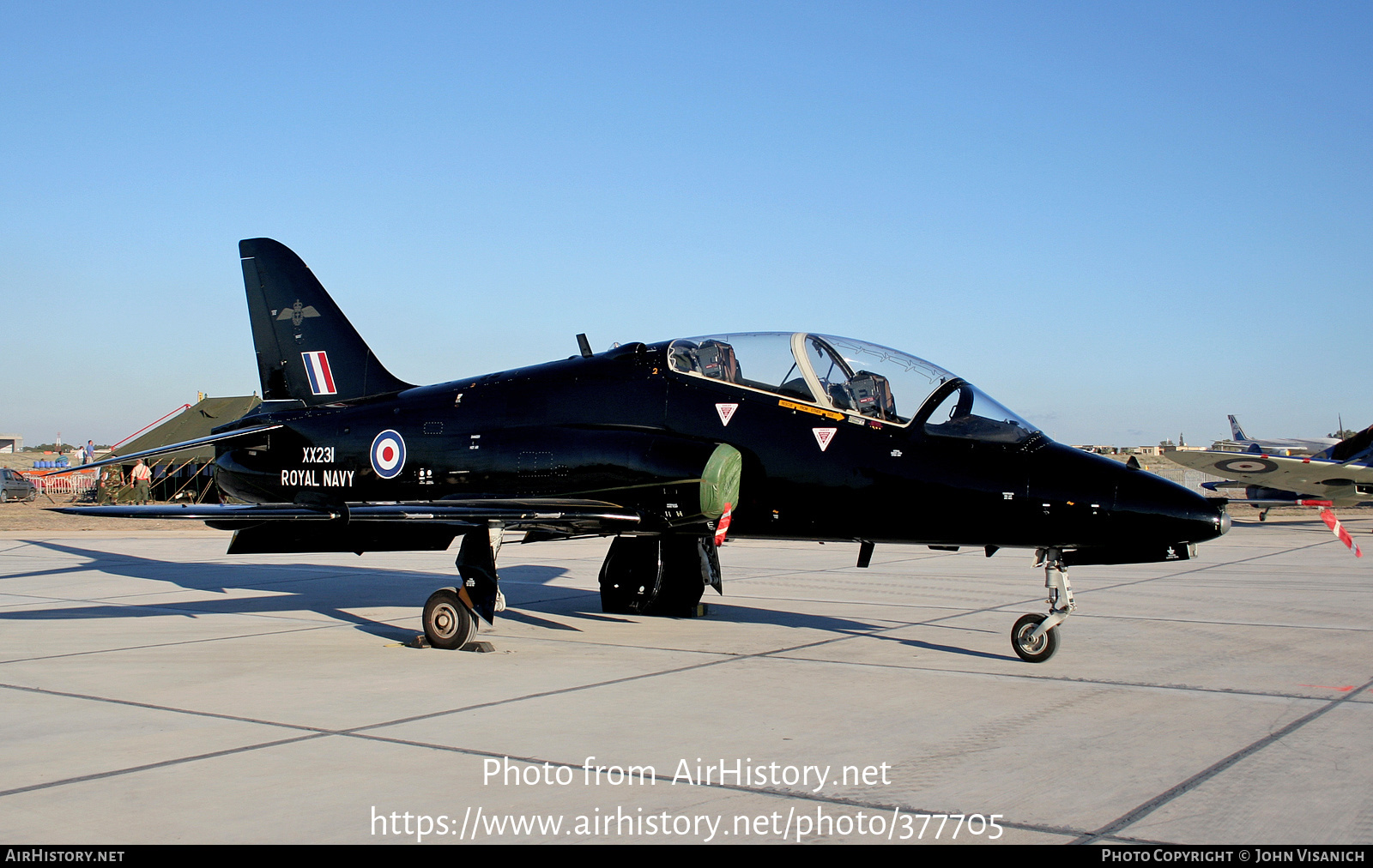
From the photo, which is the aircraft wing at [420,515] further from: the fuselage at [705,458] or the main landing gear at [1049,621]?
the main landing gear at [1049,621]

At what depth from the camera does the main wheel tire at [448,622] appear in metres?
9.30

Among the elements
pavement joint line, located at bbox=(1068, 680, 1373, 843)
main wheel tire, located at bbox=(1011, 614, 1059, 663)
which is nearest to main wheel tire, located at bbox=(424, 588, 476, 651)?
main wheel tire, located at bbox=(1011, 614, 1059, 663)

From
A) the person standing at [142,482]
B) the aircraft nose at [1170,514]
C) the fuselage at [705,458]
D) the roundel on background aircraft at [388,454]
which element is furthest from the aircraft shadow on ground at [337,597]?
the person standing at [142,482]

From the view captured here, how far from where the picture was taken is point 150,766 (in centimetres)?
542

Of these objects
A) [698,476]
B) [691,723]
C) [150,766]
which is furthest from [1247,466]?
[150,766]

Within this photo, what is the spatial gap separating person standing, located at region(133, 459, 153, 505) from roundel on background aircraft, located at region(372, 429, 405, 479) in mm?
25703

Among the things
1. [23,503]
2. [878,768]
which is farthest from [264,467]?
[23,503]

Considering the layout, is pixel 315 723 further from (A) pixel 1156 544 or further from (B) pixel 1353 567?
(B) pixel 1353 567

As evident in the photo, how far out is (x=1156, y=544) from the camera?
26.7 feet

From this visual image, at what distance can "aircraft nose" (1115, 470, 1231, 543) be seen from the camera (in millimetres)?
8031

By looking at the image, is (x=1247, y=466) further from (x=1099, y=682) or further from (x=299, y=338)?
(x=299, y=338)

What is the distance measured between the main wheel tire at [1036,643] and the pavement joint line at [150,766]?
5.49 meters

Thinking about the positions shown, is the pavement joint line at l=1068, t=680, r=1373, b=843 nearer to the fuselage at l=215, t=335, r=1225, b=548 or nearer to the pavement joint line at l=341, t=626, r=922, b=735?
the fuselage at l=215, t=335, r=1225, b=548

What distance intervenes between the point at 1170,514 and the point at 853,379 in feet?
9.36
